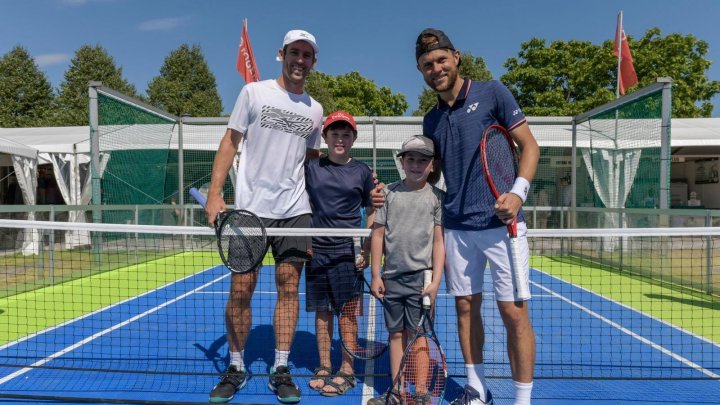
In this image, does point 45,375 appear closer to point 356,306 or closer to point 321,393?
point 321,393

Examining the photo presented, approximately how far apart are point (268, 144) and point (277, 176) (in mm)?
227

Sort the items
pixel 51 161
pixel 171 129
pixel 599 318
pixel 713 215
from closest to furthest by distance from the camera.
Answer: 1. pixel 599 318
2. pixel 713 215
3. pixel 171 129
4. pixel 51 161

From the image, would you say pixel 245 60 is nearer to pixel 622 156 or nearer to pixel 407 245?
pixel 622 156

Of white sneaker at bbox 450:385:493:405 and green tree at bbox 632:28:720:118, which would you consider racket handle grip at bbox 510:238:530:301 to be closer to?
white sneaker at bbox 450:385:493:405

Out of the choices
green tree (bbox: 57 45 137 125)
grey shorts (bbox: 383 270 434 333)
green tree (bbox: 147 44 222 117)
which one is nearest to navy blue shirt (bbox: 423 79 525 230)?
grey shorts (bbox: 383 270 434 333)

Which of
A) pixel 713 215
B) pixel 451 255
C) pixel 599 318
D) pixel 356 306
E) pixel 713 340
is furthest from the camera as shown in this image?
pixel 713 215

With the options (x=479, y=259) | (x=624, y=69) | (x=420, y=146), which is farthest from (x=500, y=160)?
(x=624, y=69)

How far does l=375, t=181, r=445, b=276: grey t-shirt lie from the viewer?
3.23m

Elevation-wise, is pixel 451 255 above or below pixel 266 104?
below

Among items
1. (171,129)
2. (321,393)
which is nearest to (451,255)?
(321,393)

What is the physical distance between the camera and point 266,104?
3508mm

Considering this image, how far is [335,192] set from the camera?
3.95m

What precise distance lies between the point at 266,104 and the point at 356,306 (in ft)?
5.34

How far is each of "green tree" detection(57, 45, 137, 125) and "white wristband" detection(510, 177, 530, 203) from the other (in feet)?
127
